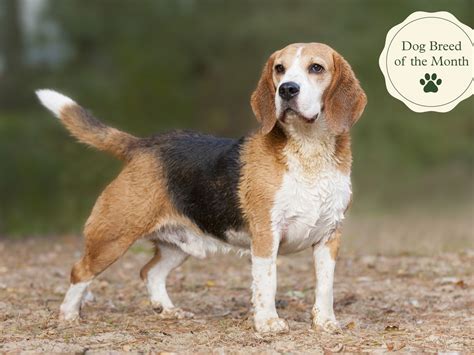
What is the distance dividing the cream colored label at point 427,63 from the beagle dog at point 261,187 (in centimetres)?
391

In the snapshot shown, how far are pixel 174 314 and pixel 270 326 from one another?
3.96 ft

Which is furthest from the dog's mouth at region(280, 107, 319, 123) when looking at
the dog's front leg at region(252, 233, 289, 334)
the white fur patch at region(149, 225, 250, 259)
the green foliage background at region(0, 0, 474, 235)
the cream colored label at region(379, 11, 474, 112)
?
the green foliage background at region(0, 0, 474, 235)

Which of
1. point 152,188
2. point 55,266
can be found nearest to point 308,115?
point 152,188

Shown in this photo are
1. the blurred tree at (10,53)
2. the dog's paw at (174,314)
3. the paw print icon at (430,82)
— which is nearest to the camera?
Result: the dog's paw at (174,314)

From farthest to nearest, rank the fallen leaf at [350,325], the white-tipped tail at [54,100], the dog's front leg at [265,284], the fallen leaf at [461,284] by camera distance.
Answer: the fallen leaf at [461,284]
the white-tipped tail at [54,100]
the fallen leaf at [350,325]
the dog's front leg at [265,284]

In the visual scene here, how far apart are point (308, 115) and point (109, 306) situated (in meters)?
2.96

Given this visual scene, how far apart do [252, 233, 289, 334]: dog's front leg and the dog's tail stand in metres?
1.63

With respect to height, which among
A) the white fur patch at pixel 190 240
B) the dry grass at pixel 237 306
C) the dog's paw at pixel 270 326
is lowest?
the dry grass at pixel 237 306

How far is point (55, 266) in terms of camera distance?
34.0ft

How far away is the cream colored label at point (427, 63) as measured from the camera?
10.2 meters

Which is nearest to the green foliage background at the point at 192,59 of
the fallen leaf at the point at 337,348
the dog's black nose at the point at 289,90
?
the dog's black nose at the point at 289,90

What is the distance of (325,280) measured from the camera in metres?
6.37

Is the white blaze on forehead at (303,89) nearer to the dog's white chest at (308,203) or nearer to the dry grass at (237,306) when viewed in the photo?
the dog's white chest at (308,203)

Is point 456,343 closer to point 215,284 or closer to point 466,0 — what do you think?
point 215,284
